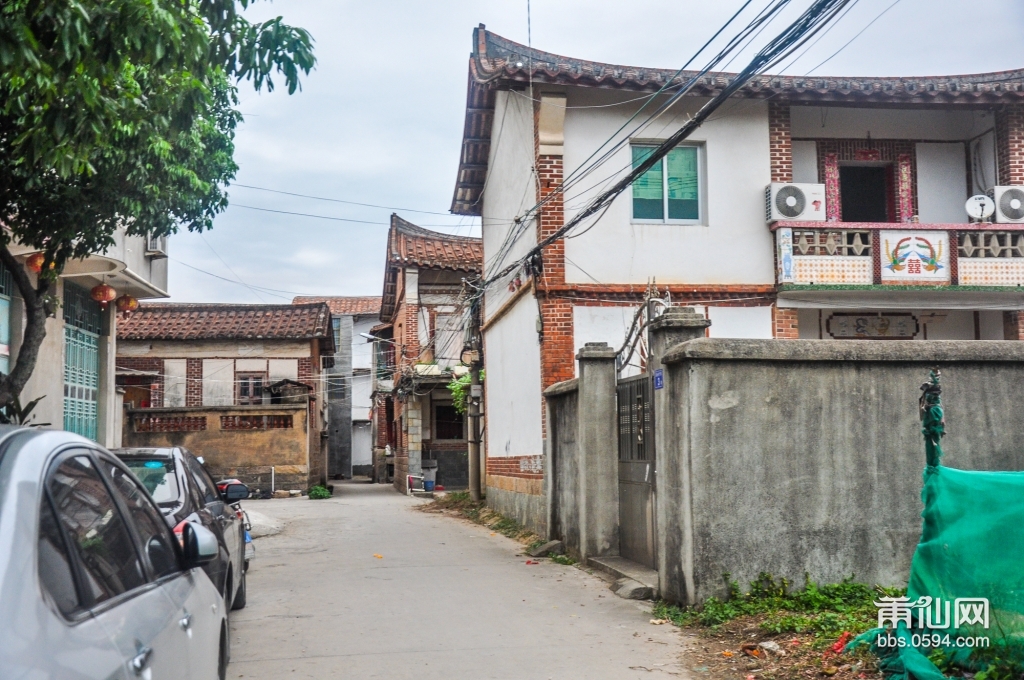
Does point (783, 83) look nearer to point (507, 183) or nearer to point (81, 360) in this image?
point (507, 183)

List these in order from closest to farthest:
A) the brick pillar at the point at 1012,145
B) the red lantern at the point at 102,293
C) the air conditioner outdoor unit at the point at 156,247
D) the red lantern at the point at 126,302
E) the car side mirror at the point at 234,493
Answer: the car side mirror at the point at 234,493, the brick pillar at the point at 1012,145, the red lantern at the point at 102,293, the air conditioner outdoor unit at the point at 156,247, the red lantern at the point at 126,302

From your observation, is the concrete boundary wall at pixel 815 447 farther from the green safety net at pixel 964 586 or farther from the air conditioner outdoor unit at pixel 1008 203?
the air conditioner outdoor unit at pixel 1008 203

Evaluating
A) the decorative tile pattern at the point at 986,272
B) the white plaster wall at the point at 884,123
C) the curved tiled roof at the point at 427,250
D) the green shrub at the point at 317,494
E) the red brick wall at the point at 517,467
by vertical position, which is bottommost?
the green shrub at the point at 317,494

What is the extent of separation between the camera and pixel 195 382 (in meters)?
35.0

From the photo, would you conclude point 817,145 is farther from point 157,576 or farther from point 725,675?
point 157,576

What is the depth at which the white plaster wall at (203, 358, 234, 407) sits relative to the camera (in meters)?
35.0

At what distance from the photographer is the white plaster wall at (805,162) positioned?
16.1 meters

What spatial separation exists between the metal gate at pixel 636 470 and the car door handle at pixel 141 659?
295 inches

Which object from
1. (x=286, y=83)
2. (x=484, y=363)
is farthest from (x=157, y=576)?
(x=484, y=363)

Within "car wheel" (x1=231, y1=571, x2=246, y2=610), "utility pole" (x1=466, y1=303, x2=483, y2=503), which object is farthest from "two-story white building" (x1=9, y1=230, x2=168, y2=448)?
"utility pole" (x1=466, y1=303, x2=483, y2=503)

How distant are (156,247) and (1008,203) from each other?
14.6m

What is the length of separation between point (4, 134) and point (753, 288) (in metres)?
10.6

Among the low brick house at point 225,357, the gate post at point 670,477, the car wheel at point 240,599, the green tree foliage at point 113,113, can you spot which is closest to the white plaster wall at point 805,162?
the gate post at point 670,477

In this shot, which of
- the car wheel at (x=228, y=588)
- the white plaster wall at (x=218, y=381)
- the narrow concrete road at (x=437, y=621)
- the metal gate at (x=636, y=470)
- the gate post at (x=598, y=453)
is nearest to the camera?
the narrow concrete road at (x=437, y=621)
